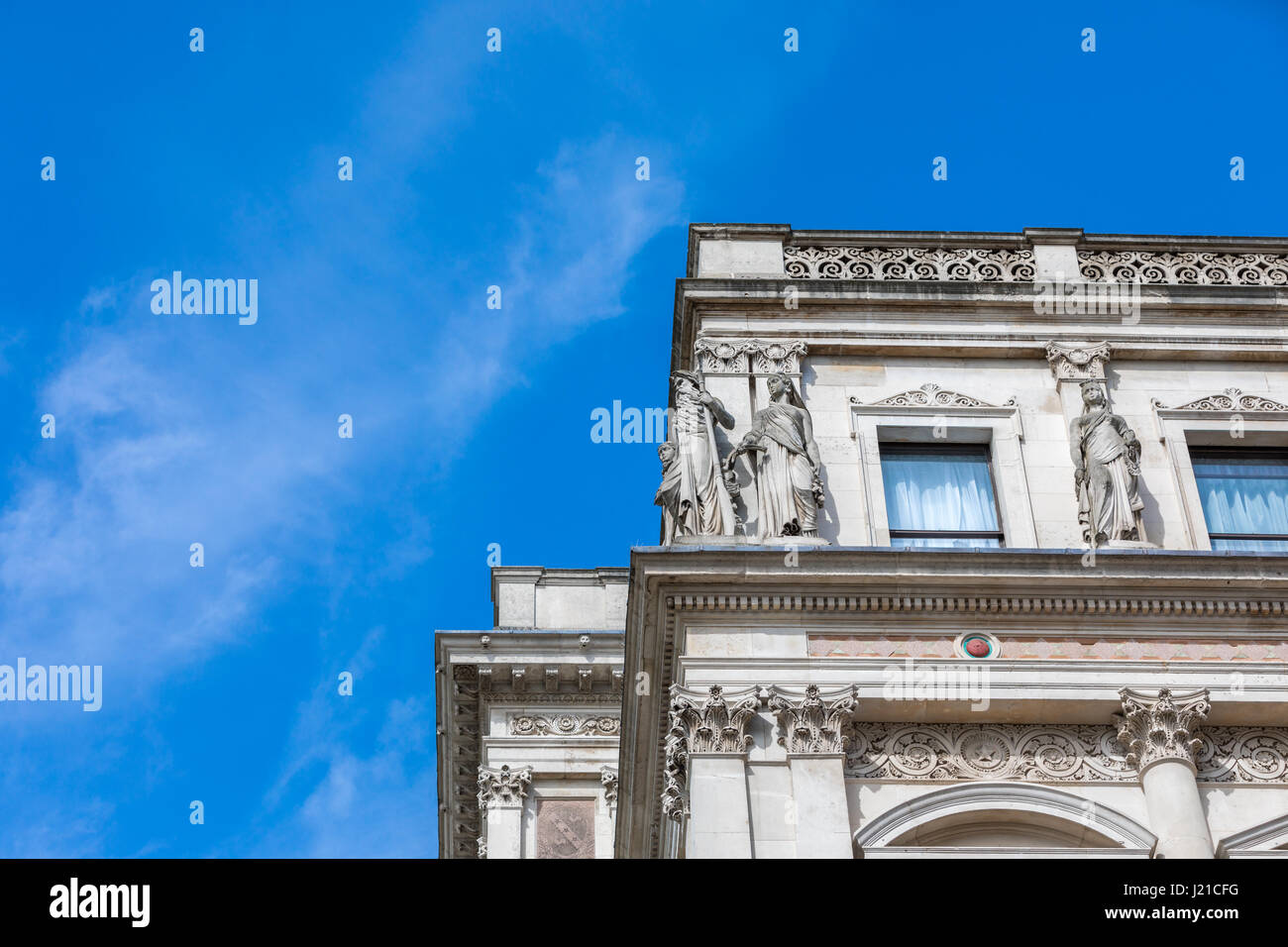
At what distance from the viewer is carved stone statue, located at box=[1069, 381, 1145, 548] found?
2370 cm

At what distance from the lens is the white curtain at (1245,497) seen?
2478cm

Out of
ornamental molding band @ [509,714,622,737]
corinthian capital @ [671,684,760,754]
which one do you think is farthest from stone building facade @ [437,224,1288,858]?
ornamental molding band @ [509,714,622,737]

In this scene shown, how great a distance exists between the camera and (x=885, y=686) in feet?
72.2

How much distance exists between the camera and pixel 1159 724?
71.7 ft

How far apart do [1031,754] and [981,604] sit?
1.83m

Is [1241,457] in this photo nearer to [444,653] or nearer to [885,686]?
[885,686]

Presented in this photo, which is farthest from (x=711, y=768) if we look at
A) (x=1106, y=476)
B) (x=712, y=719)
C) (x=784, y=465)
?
(x=1106, y=476)

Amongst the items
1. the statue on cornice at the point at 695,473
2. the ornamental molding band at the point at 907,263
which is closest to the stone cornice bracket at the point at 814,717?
the statue on cornice at the point at 695,473

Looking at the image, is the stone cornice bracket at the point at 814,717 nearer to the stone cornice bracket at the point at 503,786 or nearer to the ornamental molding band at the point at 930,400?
the ornamental molding band at the point at 930,400

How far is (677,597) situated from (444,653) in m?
11.2

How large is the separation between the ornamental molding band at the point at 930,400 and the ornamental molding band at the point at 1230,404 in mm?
2318
